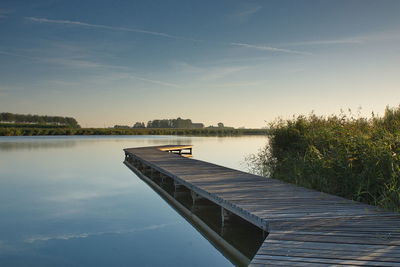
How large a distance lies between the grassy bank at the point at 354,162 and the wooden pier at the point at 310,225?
677 mm

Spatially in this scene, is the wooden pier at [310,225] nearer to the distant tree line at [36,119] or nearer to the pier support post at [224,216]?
the pier support post at [224,216]

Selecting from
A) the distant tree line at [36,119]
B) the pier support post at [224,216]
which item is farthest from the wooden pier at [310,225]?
the distant tree line at [36,119]

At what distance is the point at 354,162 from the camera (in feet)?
17.8

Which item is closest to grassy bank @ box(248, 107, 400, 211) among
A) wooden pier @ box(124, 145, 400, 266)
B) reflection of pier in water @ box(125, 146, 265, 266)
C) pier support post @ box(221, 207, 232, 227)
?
wooden pier @ box(124, 145, 400, 266)

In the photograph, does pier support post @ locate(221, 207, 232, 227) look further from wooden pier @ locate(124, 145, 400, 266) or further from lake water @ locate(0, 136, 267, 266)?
lake water @ locate(0, 136, 267, 266)

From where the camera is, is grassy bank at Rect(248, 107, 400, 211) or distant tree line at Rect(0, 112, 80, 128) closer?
grassy bank at Rect(248, 107, 400, 211)

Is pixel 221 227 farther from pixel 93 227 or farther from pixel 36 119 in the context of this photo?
pixel 36 119

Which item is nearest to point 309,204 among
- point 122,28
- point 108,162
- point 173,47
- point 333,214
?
point 333,214

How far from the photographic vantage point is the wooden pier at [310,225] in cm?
252

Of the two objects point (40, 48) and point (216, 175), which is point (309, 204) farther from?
point (40, 48)

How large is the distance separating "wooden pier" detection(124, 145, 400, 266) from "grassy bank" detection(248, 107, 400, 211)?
677 mm

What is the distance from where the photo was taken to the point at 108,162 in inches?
543

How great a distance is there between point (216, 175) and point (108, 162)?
26.6 feet

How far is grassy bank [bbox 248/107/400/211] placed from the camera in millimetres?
4734
